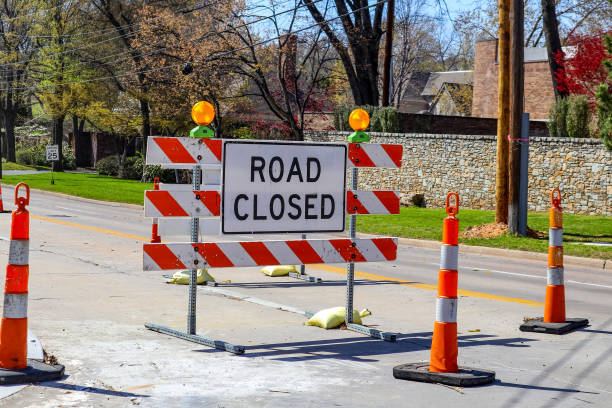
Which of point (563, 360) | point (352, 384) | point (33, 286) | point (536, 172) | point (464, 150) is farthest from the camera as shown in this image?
point (464, 150)

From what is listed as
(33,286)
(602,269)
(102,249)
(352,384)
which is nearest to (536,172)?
(602,269)

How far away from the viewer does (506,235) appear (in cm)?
1869

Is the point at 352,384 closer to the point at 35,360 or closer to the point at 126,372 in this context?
the point at 126,372

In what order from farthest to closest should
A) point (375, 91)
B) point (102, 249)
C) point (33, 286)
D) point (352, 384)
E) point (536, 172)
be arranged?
point (375, 91), point (536, 172), point (102, 249), point (33, 286), point (352, 384)

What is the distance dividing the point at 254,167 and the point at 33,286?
450 cm

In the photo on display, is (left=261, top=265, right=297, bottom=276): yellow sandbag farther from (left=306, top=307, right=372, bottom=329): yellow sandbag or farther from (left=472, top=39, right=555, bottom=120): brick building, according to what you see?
(left=472, top=39, right=555, bottom=120): brick building

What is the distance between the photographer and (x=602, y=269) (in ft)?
48.9

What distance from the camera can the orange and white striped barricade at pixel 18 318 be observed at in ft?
18.5

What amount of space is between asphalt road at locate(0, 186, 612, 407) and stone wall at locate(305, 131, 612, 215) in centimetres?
1216

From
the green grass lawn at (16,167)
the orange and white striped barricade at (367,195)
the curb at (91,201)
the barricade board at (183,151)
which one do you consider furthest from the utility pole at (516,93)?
the green grass lawn at (16,167)

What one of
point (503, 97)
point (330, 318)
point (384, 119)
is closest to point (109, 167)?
point (384, 119)

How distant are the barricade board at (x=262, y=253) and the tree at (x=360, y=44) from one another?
29.5 meters

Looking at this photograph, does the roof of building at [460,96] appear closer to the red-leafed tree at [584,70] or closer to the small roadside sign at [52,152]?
the red-leafed tree at [584,70]

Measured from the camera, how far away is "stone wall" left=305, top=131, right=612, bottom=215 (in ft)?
80.9
